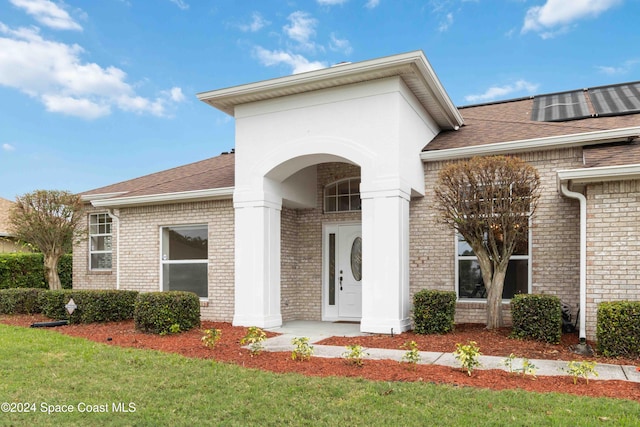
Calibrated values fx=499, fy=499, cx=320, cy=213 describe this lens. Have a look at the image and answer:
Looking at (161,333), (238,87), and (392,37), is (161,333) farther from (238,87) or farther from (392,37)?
(392,37)

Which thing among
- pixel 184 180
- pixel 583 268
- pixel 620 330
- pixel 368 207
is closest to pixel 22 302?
pixel 184 180

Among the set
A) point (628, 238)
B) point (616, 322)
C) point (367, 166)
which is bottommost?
point (616, 322)

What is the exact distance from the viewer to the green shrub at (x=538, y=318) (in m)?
7.99

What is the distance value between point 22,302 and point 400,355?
1019 centimetres

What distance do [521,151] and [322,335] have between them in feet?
17.3

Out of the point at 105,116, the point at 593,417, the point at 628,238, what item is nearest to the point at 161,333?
the point at 593,417

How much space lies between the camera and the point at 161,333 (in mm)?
9391

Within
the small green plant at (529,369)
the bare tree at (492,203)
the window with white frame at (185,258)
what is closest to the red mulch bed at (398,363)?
the small green plant at (529,369)

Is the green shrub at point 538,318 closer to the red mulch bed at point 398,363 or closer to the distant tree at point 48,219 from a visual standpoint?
the red mulch bed at point 398,363

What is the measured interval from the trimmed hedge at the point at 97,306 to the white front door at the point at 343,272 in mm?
4580

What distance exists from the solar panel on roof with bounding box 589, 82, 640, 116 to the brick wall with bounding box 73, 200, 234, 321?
9.25m

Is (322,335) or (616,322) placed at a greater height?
(616,322)

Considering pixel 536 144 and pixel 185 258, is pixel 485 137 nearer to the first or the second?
pixel 536 144

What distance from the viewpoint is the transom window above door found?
39.0 feet
